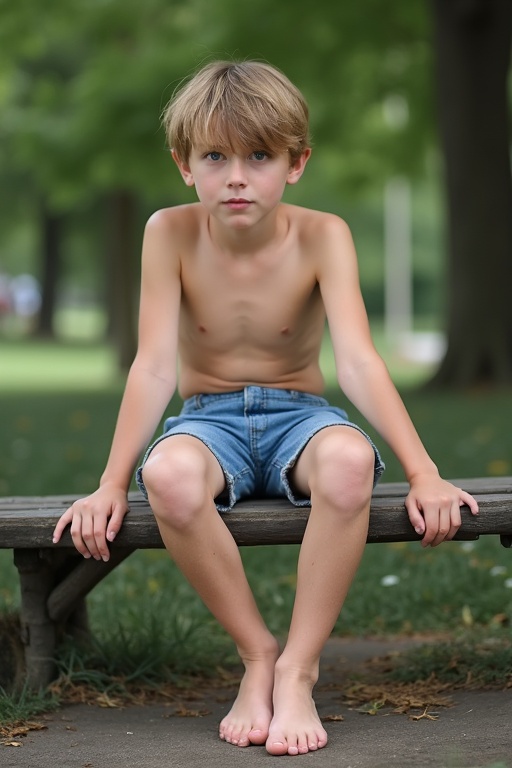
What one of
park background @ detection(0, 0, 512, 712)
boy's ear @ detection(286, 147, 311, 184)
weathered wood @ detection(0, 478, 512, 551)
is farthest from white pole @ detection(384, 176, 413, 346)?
weathered wood @ detection(0, 478, 512, 551)

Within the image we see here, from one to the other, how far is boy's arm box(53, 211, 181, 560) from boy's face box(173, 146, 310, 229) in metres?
0.26

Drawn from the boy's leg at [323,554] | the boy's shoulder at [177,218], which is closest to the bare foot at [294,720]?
the boy's leg at [323,554]

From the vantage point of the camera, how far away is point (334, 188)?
21.5m

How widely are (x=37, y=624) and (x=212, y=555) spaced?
65 cm

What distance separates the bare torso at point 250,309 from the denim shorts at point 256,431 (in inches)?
2.2

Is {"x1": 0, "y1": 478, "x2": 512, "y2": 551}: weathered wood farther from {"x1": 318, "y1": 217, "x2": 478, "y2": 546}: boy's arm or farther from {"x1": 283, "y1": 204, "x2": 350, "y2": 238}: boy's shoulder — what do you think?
{"x1": 283, "y1": 204, "x2": 350, "y2": 238}: boy's shoulder

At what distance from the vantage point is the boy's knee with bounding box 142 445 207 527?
308cm

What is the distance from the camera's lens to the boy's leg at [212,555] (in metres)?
3.09

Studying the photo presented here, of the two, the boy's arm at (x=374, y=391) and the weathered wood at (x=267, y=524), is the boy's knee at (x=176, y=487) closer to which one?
the weathered wood at (x=267, y=524)

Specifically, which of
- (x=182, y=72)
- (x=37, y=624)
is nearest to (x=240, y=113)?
(x=37, y=624)

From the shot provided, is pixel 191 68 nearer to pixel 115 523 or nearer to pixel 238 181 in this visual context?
pixel 238 181

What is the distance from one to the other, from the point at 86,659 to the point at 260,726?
0.72 meters

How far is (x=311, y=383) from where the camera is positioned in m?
3.68

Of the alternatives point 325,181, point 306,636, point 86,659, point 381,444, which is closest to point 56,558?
point 86,659
